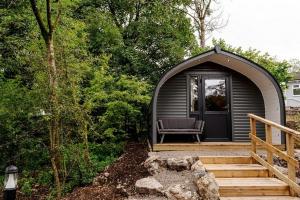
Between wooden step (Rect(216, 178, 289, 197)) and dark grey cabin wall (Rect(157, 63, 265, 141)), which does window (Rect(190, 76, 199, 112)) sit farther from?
wooden step (Rect(216, 178, 289, 197))

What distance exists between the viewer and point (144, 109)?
11.1 m

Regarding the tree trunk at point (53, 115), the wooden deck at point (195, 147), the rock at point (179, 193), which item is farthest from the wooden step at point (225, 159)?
the tree trunk at point (53, 115)

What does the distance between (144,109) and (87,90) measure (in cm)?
344

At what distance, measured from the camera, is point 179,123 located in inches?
369

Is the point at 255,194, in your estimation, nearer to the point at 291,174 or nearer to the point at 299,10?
the point at 291,174

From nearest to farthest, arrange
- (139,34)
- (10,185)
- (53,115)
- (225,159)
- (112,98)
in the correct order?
(10,185)
(53,115)
(225,159)
(112,98)
(139,34)

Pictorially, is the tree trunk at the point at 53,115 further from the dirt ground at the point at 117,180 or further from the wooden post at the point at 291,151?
the wooden post at the point at 291,151

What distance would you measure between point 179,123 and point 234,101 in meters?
1.95

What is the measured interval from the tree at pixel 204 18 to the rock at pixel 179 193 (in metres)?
13.8

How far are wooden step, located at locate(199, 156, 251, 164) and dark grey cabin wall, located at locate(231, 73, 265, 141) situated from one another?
9.08 ft

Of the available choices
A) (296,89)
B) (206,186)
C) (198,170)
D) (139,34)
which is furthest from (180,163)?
(296,89)

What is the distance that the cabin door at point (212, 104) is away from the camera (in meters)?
9.79

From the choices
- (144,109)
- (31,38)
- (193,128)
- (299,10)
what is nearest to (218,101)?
(193,128)

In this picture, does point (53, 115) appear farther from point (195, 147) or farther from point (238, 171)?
point (195, 147)
